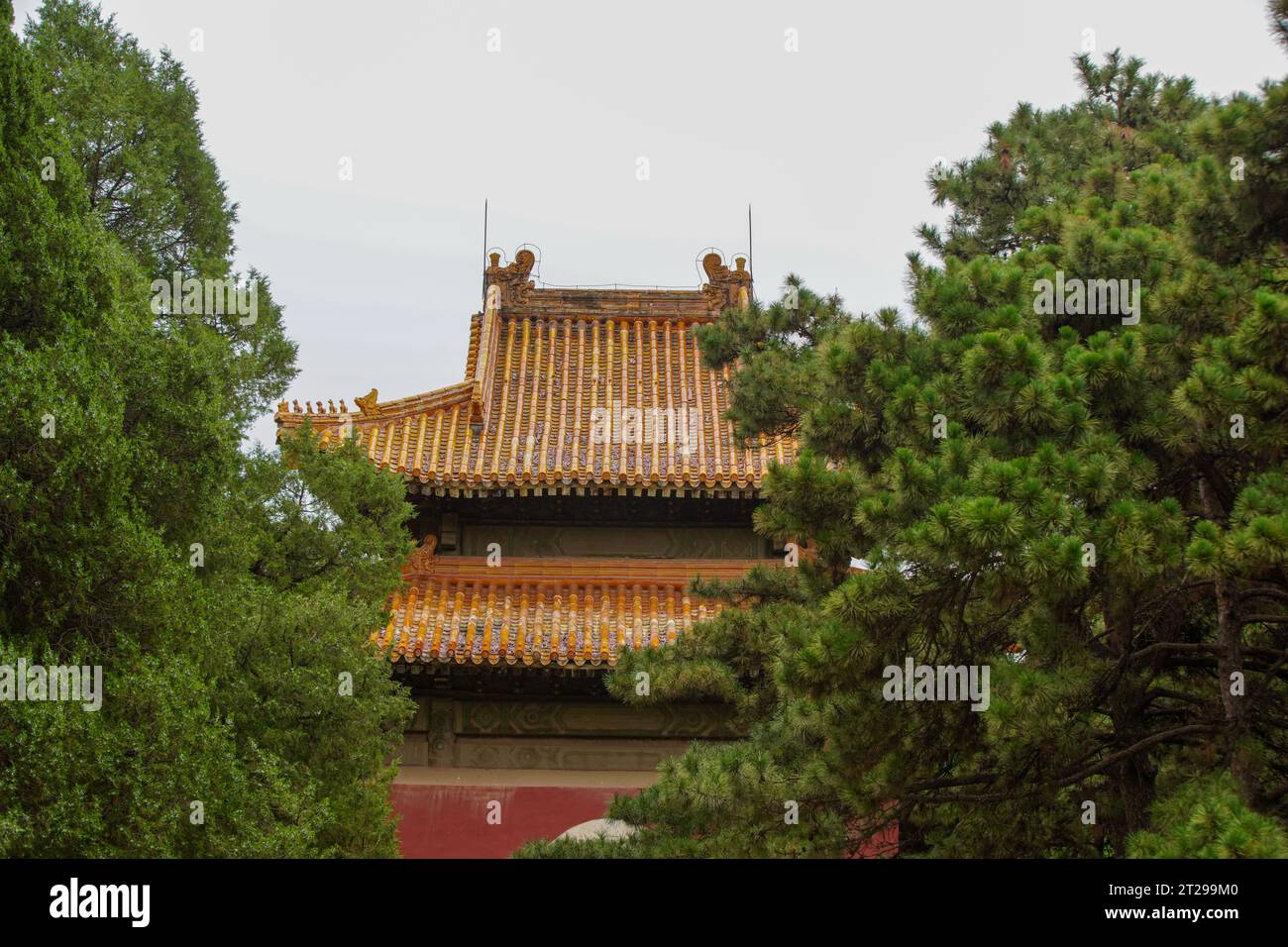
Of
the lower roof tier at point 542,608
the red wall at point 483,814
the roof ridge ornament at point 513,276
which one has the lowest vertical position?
the red wall at point 483,814

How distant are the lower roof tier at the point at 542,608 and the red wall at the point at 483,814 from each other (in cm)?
133

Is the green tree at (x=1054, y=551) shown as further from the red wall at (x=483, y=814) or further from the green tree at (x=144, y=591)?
the red wall at (x=483, y=814)

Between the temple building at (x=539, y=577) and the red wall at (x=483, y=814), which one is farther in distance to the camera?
the temple building at (x=539, y=577)

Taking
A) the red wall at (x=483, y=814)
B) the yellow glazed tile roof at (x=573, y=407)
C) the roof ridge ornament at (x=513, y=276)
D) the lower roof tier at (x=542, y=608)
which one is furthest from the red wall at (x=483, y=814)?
the roof ridge ornament at (x=513, y=276)

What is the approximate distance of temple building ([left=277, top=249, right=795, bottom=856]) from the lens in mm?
12695

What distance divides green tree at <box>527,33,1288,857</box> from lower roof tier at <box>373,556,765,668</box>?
3279 millimetres

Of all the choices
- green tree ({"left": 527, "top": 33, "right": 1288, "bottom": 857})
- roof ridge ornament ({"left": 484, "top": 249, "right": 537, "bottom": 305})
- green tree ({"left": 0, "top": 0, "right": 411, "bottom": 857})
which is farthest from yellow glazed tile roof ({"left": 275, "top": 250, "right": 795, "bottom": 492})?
green tree ({"left": 527, "top": 33, "right": 1288, "bottom": 857})

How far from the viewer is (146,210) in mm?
11586

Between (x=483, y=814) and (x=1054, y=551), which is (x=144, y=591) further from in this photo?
(x=483, y=814)

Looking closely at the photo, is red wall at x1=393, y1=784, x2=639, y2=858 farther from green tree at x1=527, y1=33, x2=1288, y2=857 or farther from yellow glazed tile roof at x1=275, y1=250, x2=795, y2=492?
green tree at x1=527, y1=33, x2=1288, y2=857

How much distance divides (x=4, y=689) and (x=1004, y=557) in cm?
497

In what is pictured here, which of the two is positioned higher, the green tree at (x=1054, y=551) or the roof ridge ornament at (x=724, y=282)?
the roof ridge ornament at (x=724, y=282)

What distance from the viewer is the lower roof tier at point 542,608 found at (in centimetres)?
1249
